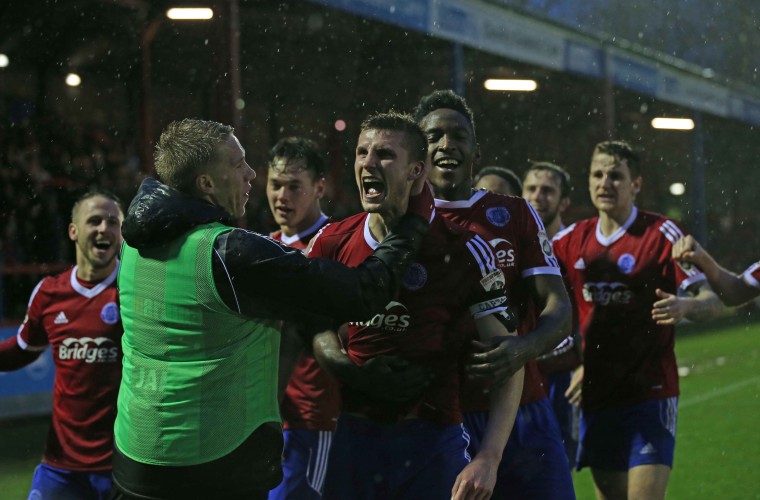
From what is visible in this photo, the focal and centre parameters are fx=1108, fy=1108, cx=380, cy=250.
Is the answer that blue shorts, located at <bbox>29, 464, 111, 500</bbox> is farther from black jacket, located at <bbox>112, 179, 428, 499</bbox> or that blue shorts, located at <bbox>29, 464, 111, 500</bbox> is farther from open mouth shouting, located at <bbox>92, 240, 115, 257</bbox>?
black jacket, located at <bbox>112, 179, 428, 499</bbox>

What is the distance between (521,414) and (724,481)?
448 centimetres

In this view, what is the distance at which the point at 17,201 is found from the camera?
500 inches

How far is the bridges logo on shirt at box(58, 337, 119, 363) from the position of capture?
486 cm

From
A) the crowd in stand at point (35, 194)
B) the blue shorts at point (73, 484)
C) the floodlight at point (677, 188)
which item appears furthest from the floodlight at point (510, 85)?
the blue shorts at point (73, 484)

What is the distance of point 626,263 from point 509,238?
5.32 ft

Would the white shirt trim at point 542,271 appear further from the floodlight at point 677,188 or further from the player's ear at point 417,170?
the floodlight at point 677,188

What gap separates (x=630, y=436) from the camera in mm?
5145

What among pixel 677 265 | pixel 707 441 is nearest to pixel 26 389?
pixel 707 441

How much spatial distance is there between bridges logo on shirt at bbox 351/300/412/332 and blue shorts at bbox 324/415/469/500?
29cm

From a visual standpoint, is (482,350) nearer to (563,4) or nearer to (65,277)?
(65,277)

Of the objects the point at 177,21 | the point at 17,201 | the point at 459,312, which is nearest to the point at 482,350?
the point at 459,312

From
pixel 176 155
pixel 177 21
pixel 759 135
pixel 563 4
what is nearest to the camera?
pixel 176 155

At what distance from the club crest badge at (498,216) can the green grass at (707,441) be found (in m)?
3.84

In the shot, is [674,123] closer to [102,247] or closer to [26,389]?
[26,389]
